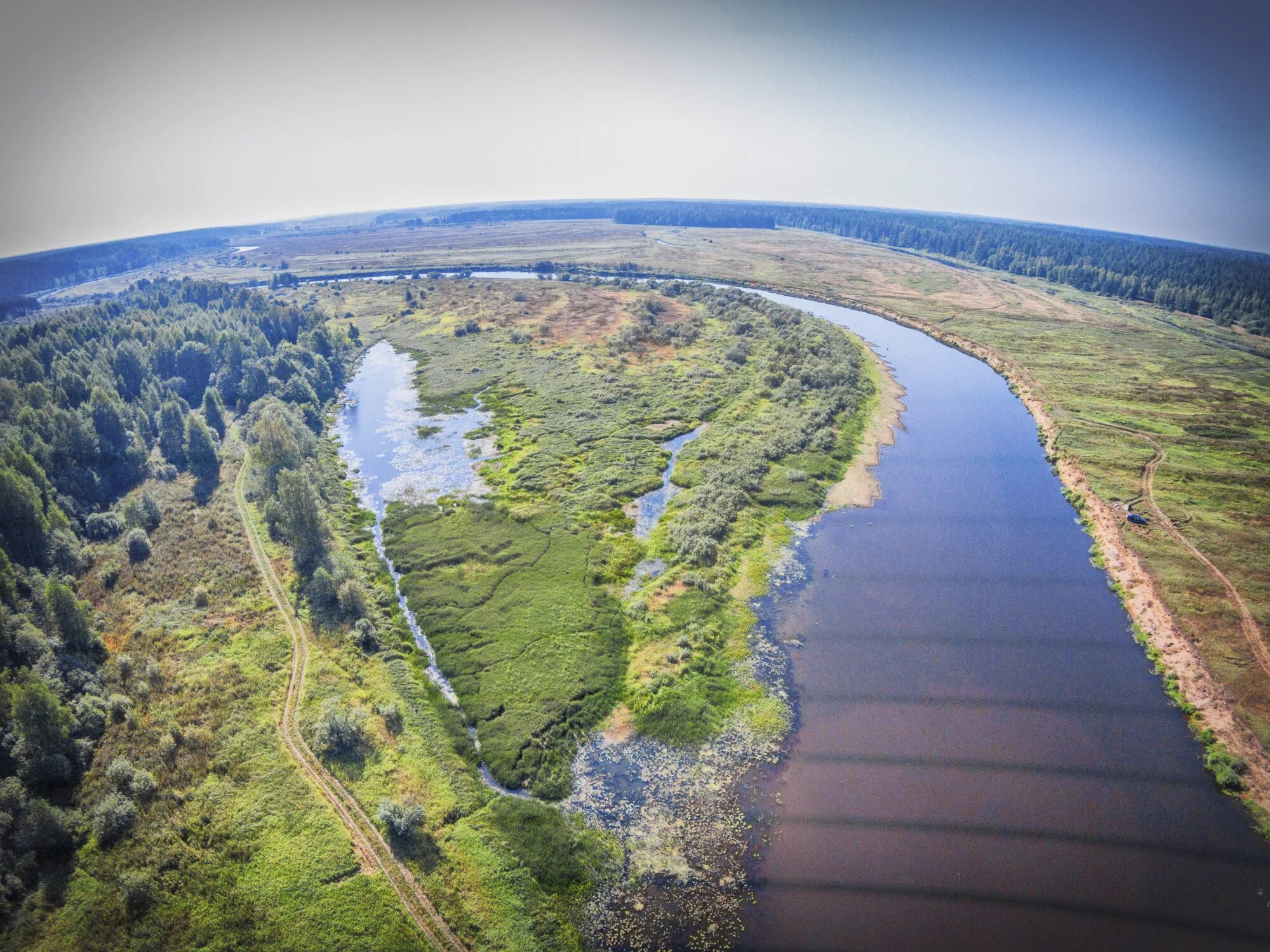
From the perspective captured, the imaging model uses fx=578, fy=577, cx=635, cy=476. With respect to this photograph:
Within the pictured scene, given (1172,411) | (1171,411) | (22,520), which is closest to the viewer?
(22,520)

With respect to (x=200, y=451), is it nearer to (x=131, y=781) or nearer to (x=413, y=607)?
(x=413, y=607)

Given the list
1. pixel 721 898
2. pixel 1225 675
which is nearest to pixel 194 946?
pixel 721 898

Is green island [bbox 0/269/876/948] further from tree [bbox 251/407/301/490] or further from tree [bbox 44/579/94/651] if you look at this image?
tree [bbox 251/407/301/490]

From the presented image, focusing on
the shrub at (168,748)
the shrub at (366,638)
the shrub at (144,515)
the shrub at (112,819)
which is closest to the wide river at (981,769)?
the shrub at (144,515)

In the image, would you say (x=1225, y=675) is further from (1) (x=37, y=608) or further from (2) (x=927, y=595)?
(1) (x=37, y=608)

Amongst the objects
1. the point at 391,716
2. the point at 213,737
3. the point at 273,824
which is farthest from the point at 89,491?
the point at 273,824

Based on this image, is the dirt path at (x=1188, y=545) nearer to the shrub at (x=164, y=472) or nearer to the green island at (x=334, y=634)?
the green island at (x=334, y=634)
